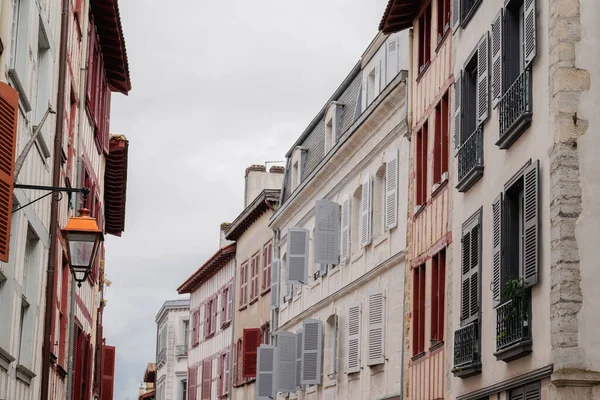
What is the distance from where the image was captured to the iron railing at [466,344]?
18594 mm

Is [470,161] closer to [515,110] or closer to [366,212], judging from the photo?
[515,110]

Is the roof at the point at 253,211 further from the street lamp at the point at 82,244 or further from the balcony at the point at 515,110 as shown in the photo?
the street lamp at the point at 82,244

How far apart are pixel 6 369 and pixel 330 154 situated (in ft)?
54.0

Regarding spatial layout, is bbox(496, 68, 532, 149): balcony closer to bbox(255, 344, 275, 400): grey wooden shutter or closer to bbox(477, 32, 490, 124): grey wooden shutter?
bbox(477, 32, 490, 124): grey wooden shutter

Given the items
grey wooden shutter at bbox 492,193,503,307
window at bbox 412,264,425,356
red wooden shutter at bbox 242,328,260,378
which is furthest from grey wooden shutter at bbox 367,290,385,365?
red wooden shutter at bbox 242,328,260,378

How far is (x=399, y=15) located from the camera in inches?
1009

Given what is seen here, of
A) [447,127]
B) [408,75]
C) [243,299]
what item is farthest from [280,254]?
[447,127]

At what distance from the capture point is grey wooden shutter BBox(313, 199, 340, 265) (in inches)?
1253

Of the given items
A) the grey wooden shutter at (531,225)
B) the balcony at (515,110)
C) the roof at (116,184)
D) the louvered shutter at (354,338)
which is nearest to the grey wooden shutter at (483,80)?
the balcony at (515,110)

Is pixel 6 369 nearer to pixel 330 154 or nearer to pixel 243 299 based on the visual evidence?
pixel 330 154

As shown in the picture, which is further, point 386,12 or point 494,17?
point 386,12

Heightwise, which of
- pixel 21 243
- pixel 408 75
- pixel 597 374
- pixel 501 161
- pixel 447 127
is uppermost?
pixel 408 75

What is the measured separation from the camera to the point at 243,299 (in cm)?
4641

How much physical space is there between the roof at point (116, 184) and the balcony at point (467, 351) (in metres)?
18.7
